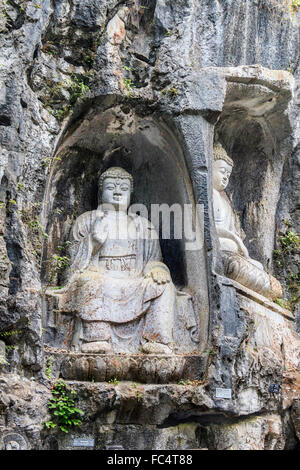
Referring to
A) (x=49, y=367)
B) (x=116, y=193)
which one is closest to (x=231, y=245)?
(x=116, y=193)

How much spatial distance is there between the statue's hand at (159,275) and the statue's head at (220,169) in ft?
5.76

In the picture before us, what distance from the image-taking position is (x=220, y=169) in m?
10.6

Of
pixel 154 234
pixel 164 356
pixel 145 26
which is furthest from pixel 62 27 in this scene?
pixel 164 356

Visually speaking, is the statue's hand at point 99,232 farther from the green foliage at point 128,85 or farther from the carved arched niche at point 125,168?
the green foliage at point 128,85

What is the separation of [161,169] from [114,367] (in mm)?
3151

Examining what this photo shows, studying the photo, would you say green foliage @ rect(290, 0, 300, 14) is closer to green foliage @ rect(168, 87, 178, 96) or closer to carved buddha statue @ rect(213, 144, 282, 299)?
carved buddha statue @ rect(213, 144, 282, 299)

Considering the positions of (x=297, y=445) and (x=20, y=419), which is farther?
(x=297, y=445)

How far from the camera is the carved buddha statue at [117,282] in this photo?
899cm

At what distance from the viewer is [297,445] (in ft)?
30.8

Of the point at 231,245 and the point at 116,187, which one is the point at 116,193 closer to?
the point at 116,187

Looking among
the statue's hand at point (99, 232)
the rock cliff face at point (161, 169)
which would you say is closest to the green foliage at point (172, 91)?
the rock cliff face at point (161, 169)

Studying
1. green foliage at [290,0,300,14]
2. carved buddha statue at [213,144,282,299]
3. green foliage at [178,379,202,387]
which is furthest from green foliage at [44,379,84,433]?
green foliage at [290,0,300,14]

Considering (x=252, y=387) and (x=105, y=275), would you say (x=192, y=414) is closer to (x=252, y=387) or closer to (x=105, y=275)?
(x=252, y=387)

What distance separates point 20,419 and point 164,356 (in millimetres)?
1758
